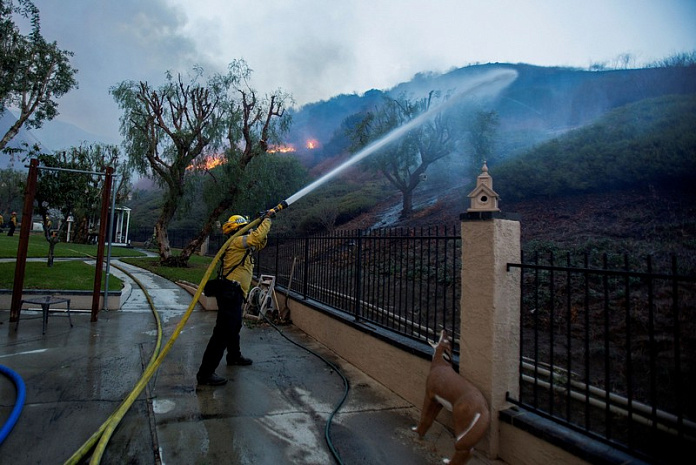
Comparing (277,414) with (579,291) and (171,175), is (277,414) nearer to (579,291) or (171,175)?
(579,291)

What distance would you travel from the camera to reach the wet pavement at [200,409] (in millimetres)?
2980

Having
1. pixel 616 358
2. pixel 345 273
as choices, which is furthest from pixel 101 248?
pixel 616 358

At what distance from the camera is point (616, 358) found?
18.6 ft

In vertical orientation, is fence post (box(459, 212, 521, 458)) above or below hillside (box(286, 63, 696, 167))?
below

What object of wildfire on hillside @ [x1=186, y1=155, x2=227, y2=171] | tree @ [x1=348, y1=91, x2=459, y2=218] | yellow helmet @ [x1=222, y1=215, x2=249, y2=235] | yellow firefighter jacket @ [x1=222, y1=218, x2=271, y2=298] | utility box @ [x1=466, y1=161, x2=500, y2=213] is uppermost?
tree @ [x1=348, y1=91, x2=459, y2=218]

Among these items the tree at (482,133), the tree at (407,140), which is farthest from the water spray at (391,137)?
the tree at (482,133)

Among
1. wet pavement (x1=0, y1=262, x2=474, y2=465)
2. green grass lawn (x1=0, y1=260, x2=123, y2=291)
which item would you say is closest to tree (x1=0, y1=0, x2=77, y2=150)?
green grass lawn (x1=0, y1=260, x2=123, y2=291)

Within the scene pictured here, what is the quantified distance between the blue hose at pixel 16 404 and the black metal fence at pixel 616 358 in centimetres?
392

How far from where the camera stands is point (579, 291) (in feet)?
25.7

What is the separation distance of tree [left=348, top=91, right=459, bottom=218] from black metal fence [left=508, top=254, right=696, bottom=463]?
499 inches

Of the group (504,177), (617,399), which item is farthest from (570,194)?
(617,399)

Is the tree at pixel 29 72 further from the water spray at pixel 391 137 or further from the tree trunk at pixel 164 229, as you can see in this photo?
the water spray at pixel 391 137

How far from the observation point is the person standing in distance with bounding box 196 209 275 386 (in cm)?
440

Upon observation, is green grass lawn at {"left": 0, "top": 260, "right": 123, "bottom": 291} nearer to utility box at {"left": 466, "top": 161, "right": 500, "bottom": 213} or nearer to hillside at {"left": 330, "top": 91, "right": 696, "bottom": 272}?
utility box at {"left": 466, "top": 161, "right": 500, "bottom": 213}
